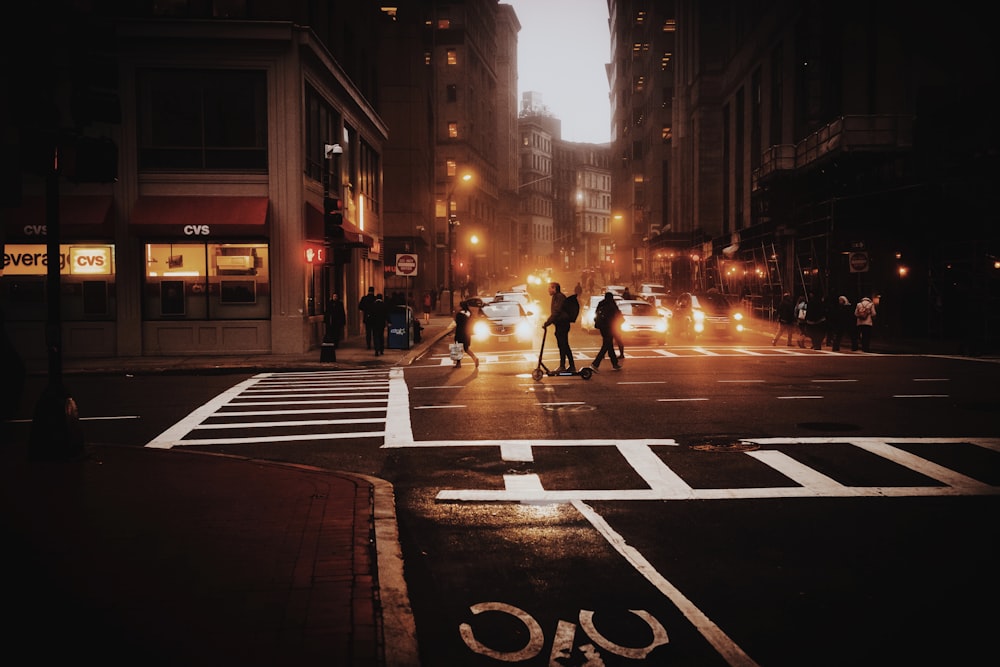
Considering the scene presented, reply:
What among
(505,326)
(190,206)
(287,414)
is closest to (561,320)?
(287,414)

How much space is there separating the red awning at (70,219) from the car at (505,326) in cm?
1199

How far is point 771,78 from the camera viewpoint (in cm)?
4988

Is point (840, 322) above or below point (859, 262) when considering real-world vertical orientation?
below

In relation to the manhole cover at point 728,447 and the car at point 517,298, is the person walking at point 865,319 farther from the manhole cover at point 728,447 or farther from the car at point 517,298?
the car at point 517,298

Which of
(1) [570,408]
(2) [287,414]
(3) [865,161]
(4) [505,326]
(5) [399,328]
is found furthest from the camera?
(3) [865,161]

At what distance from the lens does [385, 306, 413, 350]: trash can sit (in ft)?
90.6

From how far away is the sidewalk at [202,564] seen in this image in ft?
15.2

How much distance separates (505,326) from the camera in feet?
98.3

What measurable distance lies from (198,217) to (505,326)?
34.3ft

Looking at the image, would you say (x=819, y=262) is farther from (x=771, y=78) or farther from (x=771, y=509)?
(x=771, y=509)

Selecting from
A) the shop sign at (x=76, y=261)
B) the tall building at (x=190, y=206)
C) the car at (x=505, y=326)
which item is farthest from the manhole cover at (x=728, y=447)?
the shop sign at (x=76, y=261)

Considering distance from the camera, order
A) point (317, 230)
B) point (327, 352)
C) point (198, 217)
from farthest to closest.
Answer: point (317, 230), point (198, 217), point (327, 352)

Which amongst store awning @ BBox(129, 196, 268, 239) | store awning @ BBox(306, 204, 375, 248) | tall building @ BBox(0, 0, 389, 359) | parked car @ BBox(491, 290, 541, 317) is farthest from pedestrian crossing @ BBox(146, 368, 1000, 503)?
parked car @ BBox(491, 290, 541, 317)

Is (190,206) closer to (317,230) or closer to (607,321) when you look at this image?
(317,230)
